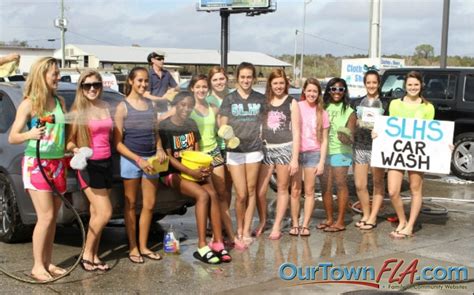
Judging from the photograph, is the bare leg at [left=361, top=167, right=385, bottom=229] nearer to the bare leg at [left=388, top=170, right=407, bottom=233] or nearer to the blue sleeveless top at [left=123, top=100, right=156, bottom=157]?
the bare leg at [left=388, top=170, right=407, bottom=233]

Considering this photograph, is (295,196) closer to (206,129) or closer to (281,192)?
(281,192)

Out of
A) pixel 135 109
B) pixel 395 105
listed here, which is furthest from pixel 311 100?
pixel 135 109

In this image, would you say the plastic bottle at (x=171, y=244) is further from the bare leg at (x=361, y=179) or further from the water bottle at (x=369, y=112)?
the water bottle at (x=369, y=112)

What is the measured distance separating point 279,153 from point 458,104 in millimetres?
5618

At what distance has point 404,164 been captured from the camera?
6.64 metres

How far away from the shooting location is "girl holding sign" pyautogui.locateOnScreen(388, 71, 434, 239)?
21.6ft

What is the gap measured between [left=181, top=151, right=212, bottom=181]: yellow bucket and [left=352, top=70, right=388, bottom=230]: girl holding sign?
2.12 metres

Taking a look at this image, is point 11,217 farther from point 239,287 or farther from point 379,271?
point 379,271

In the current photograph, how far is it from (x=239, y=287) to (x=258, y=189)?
1.63 m

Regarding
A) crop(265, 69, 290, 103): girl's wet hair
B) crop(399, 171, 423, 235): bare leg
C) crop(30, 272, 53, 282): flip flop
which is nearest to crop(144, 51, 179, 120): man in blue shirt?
crop(265, 69, 290, 103): girl's wet hair

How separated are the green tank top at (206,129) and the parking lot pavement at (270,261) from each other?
1.06m

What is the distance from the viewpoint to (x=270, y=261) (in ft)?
18.6

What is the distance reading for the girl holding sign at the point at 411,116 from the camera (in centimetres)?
659
